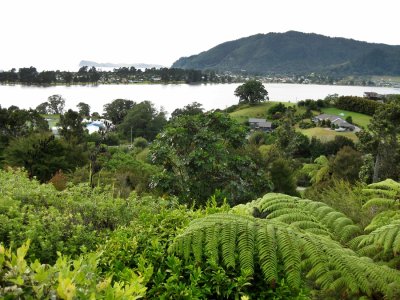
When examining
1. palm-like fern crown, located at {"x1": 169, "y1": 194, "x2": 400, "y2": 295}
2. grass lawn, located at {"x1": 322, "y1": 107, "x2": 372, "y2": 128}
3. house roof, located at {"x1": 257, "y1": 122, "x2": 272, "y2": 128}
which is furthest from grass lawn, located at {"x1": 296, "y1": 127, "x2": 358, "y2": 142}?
palm-like fern crown, located at {"x1": 169, "y1": 194, "x2": 400, "y2": 295}

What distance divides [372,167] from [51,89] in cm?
12415

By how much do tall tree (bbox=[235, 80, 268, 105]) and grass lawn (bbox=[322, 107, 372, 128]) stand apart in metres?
17.7

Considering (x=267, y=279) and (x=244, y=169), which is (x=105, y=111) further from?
(x=267, y=279)

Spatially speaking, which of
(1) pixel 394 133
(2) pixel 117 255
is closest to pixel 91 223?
(2) pixel 117 255

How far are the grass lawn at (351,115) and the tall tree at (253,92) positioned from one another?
17.7m

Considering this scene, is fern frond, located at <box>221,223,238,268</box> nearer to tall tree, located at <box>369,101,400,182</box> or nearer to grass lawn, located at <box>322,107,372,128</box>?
tall tree, located at <box>369,101,400,182</box>

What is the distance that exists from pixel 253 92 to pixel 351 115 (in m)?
24.8

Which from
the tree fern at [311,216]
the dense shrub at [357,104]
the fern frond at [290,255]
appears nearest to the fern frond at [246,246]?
the fern frond at [290,255]

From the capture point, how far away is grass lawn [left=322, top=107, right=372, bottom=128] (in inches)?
2906

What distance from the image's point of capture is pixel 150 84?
175 m

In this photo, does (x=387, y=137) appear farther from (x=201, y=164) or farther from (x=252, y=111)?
(x=252, y=111)

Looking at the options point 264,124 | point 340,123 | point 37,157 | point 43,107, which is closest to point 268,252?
point 37,157

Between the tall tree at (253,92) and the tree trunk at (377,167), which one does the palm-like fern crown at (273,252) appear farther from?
the tall tree at (253,92)

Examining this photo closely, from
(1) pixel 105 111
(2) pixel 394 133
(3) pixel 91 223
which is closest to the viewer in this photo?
(3) pixel 91 223
